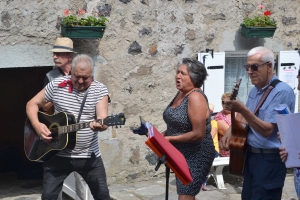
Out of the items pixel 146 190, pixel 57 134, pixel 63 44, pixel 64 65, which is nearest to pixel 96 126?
pixel 57 134

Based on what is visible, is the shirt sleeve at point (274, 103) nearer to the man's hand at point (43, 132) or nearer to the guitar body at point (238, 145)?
the guitar body at point (238, 145)

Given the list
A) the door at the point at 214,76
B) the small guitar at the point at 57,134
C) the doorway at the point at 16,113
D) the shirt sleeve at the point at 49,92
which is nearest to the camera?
the small guitar at the point at 57,134

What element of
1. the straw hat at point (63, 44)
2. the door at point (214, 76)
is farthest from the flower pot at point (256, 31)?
the straw hat at point (63, 44)

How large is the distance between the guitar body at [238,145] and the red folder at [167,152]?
22.4 inches

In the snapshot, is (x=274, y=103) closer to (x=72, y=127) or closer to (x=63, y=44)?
(x=72, y=127)

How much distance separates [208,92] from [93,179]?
2959 millimetres

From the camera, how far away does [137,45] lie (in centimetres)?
703

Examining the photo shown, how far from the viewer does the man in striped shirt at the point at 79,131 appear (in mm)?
4766

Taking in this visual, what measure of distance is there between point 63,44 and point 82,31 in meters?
0.41

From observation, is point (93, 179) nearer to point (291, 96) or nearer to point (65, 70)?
point (65, 70)

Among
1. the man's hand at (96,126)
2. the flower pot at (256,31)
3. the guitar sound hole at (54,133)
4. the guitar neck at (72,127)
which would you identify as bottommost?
the guitar sound hole at (54,133)

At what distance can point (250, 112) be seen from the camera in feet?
14.0

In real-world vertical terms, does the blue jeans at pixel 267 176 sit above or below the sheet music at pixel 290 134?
below

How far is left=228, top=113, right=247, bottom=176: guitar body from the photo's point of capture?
4.61 m
